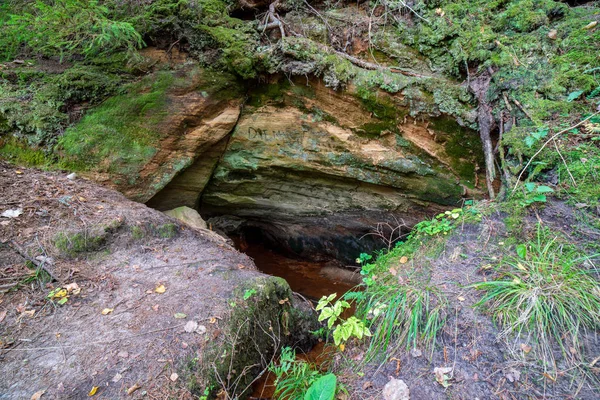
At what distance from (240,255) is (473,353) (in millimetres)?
2797

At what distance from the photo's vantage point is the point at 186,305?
2.64 m

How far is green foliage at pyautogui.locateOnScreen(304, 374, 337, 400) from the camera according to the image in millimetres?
1793

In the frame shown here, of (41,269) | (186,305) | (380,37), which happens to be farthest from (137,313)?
(380,37)

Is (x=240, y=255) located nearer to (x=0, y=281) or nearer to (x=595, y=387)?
(x=0, y=281)

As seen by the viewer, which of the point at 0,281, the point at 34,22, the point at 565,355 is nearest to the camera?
the point at 565,355

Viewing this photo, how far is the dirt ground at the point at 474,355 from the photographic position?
1.78m

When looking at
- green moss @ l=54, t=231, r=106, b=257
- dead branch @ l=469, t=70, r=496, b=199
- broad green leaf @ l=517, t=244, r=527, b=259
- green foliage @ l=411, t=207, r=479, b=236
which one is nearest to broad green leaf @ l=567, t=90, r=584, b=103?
dead branch @ l=469, t=70, r=496, b=199

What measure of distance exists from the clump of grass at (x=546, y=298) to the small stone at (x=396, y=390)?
762mm

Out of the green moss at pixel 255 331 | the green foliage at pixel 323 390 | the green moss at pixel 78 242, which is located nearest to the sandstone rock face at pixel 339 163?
the green moss at pixel 255 331

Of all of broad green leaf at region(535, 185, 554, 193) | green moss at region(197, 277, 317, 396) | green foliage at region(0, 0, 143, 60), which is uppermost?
green foliage at region(0, 0, 143, 60)

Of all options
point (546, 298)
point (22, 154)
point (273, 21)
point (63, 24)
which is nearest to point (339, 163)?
point (273, 21)

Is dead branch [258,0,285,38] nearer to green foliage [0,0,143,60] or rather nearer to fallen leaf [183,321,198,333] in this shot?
green foliage [0,0,143,60]

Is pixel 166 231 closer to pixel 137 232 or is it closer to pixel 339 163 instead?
pixel 137 232

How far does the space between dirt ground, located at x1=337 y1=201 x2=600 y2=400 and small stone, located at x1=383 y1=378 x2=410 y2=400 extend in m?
0.03
